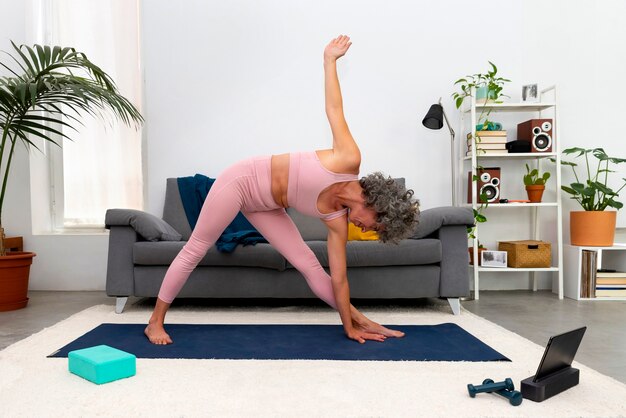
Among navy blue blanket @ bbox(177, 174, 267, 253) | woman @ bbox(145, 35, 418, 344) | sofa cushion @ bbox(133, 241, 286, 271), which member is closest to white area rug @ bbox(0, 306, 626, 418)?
woman @ bbox(145, 35, 418, 344)

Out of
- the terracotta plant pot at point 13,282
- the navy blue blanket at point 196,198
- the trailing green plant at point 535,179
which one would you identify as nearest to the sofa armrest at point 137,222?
the navy blue blanket at point 196,198

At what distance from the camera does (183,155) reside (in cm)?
414

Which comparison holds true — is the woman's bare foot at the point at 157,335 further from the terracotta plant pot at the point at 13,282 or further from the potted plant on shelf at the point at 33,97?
the terracotta plant pot at the point at 13,282

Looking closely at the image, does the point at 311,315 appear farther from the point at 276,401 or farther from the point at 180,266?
the point at 276,401

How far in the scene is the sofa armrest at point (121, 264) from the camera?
3.11 metres

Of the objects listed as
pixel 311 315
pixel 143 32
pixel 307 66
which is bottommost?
pixel 311 315

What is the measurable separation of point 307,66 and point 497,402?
318 cm

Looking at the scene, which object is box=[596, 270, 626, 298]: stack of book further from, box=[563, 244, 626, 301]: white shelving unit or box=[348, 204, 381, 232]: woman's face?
box=[348, 204, 381, 232]: woman's face

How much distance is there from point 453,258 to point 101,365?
212 cm

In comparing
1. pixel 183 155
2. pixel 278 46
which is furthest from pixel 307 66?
pixel 183 155

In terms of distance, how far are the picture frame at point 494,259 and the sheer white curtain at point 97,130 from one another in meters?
3.06

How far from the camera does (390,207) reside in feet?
7.04

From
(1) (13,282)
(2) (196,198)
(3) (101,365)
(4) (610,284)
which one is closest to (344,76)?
(2) (196,198)

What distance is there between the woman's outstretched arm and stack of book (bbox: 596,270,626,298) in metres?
2.58
